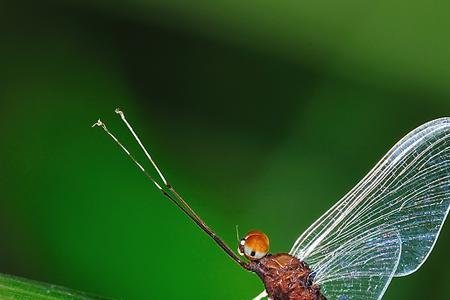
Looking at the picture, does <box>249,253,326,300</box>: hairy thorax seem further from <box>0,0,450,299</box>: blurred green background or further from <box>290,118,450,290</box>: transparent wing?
<box>0,0,450,299</box>: blurred green background

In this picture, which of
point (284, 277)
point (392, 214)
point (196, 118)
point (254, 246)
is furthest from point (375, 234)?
point (196, 118)

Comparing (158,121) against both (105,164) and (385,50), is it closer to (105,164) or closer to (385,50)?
(105,164)

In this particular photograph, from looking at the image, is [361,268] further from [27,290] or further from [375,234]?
[27,290]

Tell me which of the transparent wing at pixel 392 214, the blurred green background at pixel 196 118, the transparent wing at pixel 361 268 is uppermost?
the blurred green background at pixel 196 118

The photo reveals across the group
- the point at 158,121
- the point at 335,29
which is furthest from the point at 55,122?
the point at 335,29

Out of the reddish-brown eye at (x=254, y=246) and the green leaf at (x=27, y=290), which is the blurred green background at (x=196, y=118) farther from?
the green leaf at (x=27, y=290)

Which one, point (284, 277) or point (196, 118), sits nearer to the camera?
point (284, 277)

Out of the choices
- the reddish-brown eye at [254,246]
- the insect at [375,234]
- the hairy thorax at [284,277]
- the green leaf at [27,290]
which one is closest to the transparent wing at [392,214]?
the insect at [375,234]
